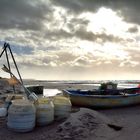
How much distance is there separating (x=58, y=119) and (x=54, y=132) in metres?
1.87

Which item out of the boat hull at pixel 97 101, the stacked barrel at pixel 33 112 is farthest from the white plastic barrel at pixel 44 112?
the boat hull at pixel 97 101

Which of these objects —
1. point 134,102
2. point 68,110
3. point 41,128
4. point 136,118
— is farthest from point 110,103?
point 41,128

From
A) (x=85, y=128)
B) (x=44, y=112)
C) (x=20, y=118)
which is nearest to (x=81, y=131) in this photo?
(x=85, y=128)

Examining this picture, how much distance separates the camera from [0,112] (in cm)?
1281

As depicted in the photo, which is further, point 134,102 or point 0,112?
point 134,102

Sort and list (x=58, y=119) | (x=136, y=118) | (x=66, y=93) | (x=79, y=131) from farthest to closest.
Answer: (x=66, y=93) → (x=136, y=118) → (x=58, y=119) → (x=79, y=131)

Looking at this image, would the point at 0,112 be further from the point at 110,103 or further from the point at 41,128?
the point at 110,103

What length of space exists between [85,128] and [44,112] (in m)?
1.97

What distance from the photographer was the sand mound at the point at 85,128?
34.8 feet

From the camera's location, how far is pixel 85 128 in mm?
11203

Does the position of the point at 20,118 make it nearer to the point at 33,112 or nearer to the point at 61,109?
the point at 33,112

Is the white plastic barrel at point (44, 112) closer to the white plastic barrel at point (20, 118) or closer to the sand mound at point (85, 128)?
the white plastic barrel at point (20, 118)

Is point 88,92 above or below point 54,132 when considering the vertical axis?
above

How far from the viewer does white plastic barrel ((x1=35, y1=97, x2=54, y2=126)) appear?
1192 cm
